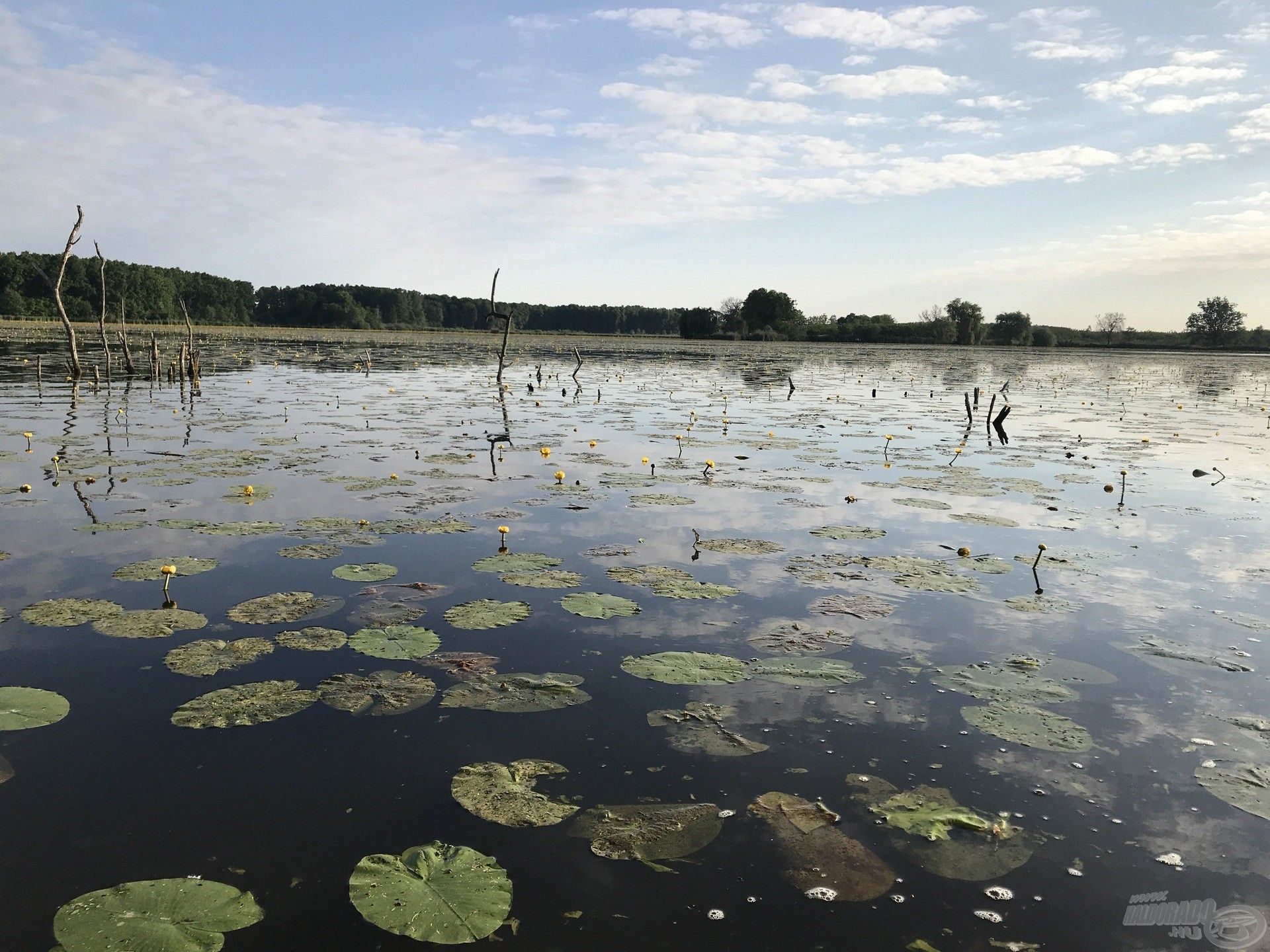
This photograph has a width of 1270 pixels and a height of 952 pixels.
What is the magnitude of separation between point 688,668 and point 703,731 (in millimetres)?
677

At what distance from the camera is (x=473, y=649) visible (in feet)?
15.7

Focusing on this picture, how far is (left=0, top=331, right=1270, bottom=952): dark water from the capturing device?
110 inches

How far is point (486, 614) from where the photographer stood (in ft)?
17.4

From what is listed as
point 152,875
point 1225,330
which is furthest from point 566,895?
point 1225,330

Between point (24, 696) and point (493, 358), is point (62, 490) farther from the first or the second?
point (493, 358)

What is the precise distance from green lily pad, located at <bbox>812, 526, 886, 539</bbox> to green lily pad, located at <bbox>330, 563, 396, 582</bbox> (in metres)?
4.03

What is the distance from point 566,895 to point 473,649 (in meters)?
2.19

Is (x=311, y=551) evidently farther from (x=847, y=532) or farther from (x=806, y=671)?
(x=847, y=532)

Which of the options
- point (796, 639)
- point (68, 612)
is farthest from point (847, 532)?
point (68, 612)

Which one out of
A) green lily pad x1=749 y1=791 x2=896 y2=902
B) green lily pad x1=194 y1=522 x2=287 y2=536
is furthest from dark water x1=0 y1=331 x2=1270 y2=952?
green lily pad x1=194 y1=522 x2=287 y2=536

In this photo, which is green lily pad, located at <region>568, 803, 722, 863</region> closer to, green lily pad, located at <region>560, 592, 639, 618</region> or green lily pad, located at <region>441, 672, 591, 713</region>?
green lily pad, located at <region>441, 672, 591, 713</region>

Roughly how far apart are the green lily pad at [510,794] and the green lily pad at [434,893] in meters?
0.24

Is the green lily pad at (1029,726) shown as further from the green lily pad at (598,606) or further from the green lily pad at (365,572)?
the green lily pad at (365,572)

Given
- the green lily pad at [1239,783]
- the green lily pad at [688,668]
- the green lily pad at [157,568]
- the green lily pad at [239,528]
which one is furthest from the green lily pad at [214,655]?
the green lily pad at [1239,783]
